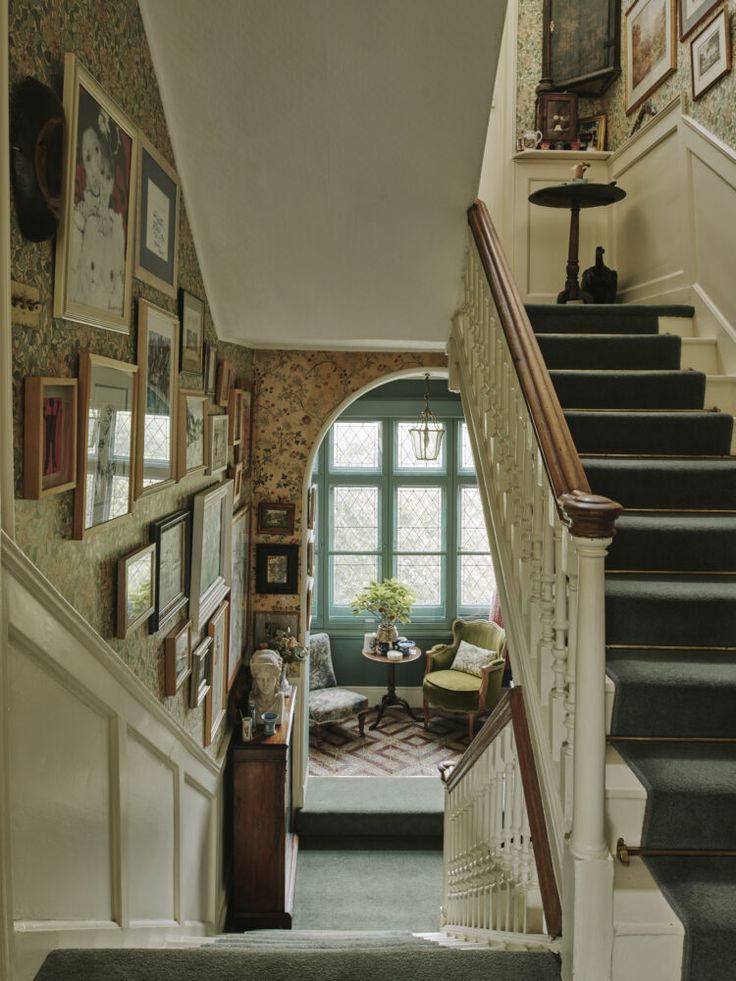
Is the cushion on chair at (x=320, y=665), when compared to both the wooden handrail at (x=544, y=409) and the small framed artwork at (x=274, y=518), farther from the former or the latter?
the wooden handrail at (x=544, y=409)

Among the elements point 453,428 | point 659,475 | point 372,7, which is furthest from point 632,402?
point 453,428

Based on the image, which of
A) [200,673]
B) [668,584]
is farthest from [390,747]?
[668,584]

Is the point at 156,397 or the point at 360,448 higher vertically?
the point at 156,397

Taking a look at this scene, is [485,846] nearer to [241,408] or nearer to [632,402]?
[632,402]

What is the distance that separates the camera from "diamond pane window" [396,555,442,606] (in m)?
7.58

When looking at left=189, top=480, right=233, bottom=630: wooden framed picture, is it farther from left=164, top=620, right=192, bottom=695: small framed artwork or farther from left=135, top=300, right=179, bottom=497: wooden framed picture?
left=135, top=300, right=179, bottom=497: wooden framed picture

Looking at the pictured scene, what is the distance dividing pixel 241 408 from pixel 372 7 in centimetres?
228

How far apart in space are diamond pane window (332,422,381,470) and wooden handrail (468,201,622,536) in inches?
192

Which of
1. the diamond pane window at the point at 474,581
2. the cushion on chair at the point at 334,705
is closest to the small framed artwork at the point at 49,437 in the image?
the cushion on chair at the point at 334,705

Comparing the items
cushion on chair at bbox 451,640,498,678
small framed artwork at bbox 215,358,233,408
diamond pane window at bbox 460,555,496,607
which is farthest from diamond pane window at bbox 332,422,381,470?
small framed artwork at bbox 215,358,233,408

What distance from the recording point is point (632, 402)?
3.11 m

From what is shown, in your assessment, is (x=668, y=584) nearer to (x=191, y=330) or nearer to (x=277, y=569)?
(x=191, y=330)

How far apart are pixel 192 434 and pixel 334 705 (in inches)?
178

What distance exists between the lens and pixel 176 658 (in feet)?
8.27
